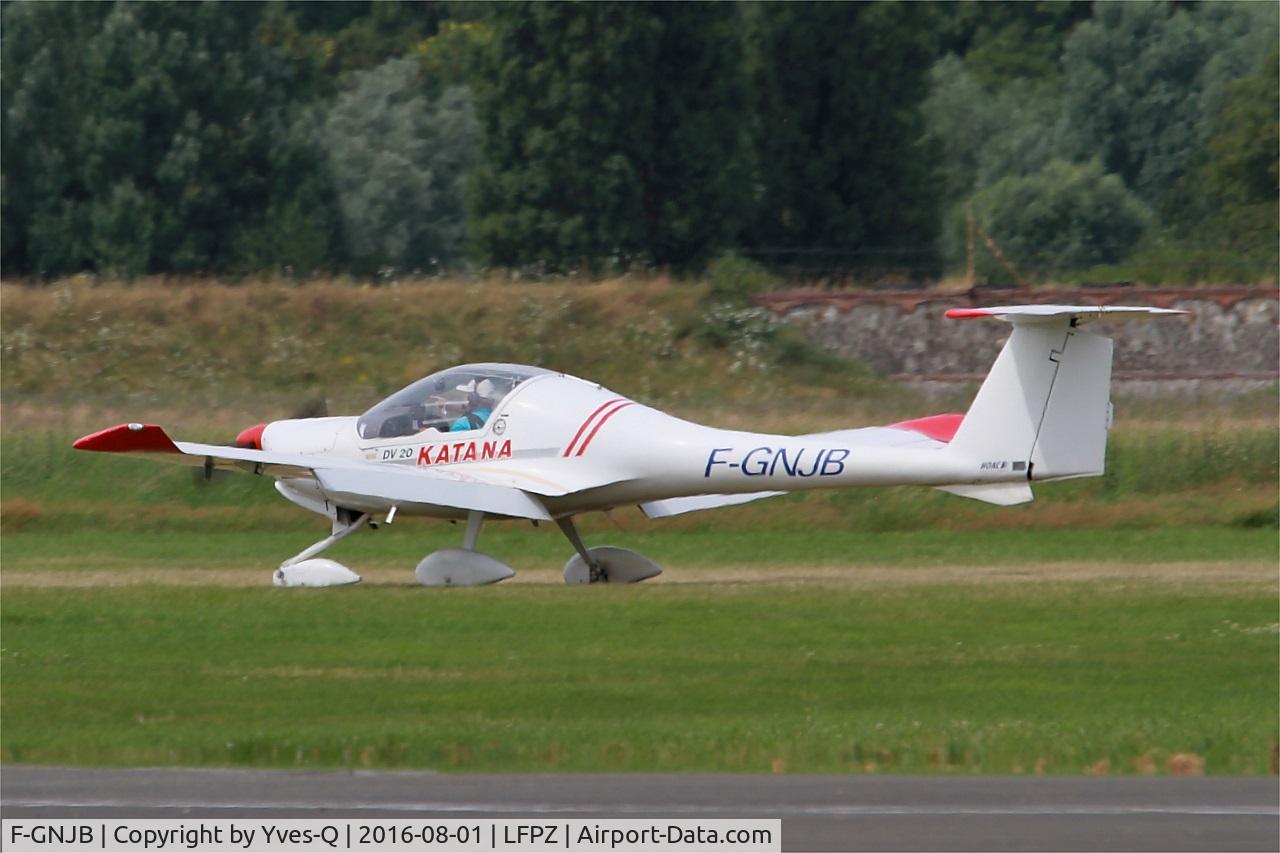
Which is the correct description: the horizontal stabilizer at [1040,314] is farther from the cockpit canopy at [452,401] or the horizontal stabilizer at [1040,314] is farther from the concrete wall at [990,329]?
the concrete wall at [990,329]

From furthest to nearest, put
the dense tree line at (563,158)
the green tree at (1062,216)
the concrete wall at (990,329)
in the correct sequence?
the green tree at (1062,216)
the dense tree line at (563,158)
the concrete wall at (990,329)

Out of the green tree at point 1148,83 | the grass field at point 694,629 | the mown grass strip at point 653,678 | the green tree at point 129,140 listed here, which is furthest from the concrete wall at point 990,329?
the green tree at point 1148,83

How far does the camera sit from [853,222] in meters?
60.6

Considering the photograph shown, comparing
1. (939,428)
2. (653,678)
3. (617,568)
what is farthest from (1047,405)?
(653,678)

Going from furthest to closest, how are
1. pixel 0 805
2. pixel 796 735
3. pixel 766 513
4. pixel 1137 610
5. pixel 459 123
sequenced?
pixel 459 123, pixel 766 513, pixel 1137 610, pixel 796 735, pixel 0 805

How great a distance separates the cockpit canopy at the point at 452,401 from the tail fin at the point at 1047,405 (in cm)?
394

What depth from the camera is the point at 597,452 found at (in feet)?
58.1

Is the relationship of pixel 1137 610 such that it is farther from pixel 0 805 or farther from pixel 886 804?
pixel 0 805

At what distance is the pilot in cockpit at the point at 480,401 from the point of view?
59.7 feet

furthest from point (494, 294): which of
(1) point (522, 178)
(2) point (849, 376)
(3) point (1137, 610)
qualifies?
(3) point (1137, 610)

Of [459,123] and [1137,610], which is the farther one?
[459,123]

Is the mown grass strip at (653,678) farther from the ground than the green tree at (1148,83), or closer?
closer

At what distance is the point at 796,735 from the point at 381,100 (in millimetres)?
58619

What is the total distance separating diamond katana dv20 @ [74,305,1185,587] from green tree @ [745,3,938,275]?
139 feet
